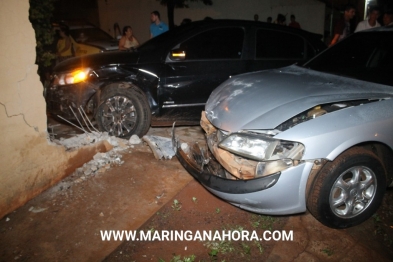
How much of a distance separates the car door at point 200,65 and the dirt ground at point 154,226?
50.3 inches

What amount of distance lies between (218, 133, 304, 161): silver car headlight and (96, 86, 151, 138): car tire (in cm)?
211

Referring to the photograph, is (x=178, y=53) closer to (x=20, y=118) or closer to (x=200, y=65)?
(x=200, y=65)

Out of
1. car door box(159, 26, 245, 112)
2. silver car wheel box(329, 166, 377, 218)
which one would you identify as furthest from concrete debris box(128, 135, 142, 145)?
silver car wheel box(329, 166, 377, 218)

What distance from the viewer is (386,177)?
9.36ft

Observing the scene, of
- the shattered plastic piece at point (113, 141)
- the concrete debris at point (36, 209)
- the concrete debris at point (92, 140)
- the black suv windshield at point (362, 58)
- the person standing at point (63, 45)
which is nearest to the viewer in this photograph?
the concrete debris at point (36, 209)

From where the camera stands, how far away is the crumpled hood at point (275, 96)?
2.69 meters

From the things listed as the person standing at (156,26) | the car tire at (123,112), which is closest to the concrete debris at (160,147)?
the car tire at (123,112)

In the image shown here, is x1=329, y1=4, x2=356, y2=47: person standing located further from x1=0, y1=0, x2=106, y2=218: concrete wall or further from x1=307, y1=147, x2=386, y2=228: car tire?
x1=0, y1=0, x2=106, y2=218: concrete wall

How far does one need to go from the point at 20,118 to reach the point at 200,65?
245 centimetres

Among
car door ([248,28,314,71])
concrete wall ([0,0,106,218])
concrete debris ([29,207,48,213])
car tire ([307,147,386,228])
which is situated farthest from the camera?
car door ([248,28,314,71])

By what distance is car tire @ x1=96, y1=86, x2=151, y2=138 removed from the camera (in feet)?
14.3

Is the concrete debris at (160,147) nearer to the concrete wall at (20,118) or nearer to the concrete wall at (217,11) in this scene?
the concrete wall at (20,118)

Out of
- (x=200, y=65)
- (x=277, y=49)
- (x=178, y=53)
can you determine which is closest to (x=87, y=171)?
(x=178, y=53)

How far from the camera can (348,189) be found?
108 inches
